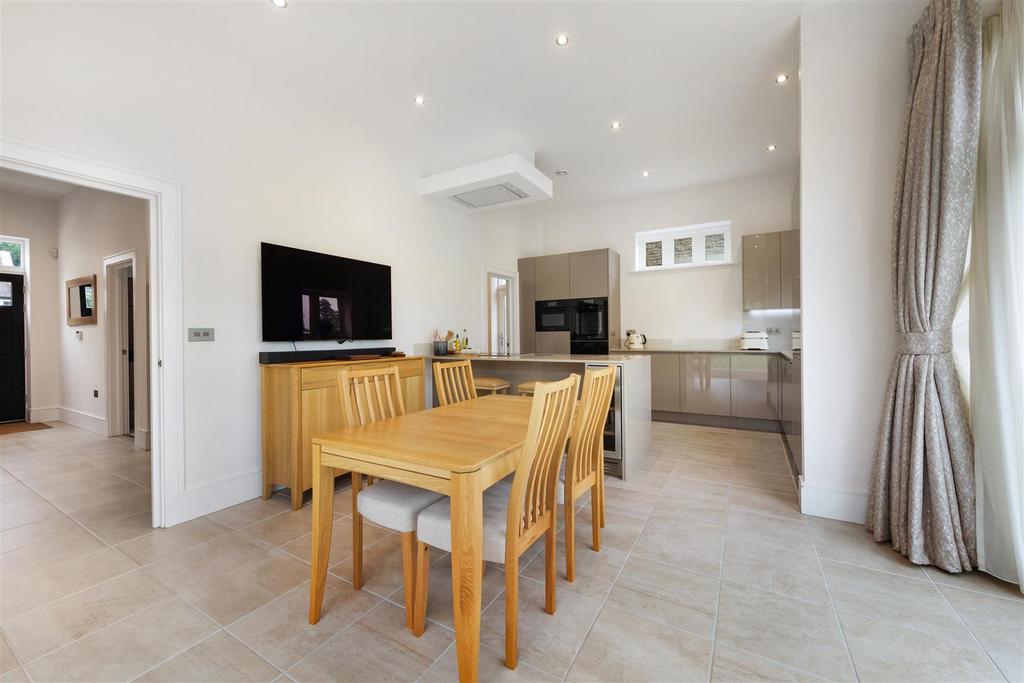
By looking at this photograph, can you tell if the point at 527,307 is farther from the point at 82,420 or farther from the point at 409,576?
the point at 82,420

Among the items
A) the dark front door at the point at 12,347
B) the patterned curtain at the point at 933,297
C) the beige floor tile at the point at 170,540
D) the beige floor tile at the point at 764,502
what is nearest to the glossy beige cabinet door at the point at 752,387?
the beige floor tile at the point at 764,502

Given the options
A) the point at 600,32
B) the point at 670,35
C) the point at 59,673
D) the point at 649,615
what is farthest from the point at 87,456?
the point at 670,35

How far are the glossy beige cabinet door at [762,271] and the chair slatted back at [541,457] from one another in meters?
3.97

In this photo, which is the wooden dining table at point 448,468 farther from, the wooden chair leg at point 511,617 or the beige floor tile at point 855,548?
the beige floor tile at point 855,548

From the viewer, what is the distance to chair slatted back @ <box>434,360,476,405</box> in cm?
262

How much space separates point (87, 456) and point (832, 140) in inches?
246

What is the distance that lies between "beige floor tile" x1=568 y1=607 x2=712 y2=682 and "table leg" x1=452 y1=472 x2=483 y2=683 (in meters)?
0.36

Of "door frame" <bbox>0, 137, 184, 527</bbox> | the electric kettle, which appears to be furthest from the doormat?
the electric kettle

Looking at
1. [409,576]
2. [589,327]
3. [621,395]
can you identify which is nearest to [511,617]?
[409,576]

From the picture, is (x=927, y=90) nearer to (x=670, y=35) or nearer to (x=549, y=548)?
(x=670, y=35)

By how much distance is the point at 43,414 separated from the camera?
16.9 ft

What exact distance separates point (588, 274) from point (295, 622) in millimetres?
4722

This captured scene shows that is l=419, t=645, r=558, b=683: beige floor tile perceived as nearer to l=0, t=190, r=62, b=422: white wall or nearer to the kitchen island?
the kitchen island

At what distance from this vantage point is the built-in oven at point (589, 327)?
5379 mm
